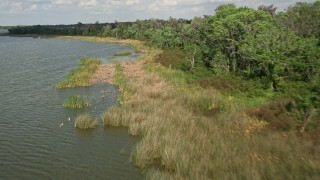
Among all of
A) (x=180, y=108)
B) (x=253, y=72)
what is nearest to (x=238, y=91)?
(x=253, y=72)

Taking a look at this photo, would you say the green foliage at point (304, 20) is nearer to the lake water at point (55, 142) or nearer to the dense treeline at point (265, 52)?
the dense treeline at point (265, 52)

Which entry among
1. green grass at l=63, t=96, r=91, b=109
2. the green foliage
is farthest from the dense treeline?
green grass at l=63, t=96, r=91, b=109

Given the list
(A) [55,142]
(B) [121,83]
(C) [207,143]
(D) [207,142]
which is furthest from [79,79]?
(C) [207,143]

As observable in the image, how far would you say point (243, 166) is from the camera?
15234 millimetres

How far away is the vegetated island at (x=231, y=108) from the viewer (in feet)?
53.0

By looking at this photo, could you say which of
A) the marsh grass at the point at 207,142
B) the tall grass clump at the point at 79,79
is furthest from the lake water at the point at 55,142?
the tall grass clump at the point at 79,79

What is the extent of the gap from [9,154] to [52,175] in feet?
14.5

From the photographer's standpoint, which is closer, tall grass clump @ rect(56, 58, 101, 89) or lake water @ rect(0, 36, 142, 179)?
lake water @ rect(0, 36, 142, 179)

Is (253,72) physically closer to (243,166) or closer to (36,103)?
(36,103)

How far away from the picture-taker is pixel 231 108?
2689 cm

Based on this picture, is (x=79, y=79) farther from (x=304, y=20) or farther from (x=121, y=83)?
(x=304, y=20)

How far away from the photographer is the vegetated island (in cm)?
1614

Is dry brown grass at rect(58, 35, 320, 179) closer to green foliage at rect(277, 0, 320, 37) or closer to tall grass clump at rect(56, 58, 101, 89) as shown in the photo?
tall grass clump at rect(56, 58, 101, 89)

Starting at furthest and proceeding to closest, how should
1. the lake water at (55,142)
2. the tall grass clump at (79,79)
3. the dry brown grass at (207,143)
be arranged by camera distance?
the tall grass clump at (79,79)
the lake water at (55,142)
the dry brown grass at (207,143)
